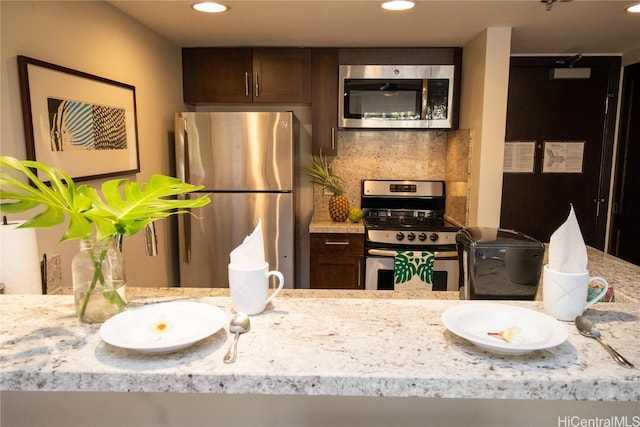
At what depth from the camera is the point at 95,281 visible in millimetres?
970

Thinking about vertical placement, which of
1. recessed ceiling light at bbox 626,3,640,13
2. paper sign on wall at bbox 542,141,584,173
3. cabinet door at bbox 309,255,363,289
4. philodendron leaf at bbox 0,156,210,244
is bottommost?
cabinet door at bbox 309,255,363,289

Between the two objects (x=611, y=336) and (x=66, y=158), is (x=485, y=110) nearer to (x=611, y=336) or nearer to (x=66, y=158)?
(x=611, y=336)

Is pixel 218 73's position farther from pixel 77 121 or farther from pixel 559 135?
pixel 559 135

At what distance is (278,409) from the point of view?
1039mm

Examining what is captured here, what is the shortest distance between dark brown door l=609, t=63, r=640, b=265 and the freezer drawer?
2644 mm

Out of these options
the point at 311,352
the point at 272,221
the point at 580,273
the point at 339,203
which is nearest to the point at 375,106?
the point at 339,203

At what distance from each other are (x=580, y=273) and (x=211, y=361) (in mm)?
815

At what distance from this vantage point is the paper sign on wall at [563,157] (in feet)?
11.5

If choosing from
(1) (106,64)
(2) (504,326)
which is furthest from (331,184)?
(2) (504,326)

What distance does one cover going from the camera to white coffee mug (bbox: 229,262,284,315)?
993mm

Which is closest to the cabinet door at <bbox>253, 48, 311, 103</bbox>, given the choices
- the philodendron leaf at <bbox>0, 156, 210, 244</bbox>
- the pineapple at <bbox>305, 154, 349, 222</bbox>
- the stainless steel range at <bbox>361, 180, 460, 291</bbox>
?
the pineapple at <bbox>305, 154, 349, 222</bbox>

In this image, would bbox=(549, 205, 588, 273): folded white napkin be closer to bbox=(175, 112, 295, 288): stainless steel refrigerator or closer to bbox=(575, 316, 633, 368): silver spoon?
bbox=(575, 316, 633, 368): silver spoon

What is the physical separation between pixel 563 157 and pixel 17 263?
146 inches

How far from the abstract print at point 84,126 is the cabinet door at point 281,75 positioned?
1169mm
